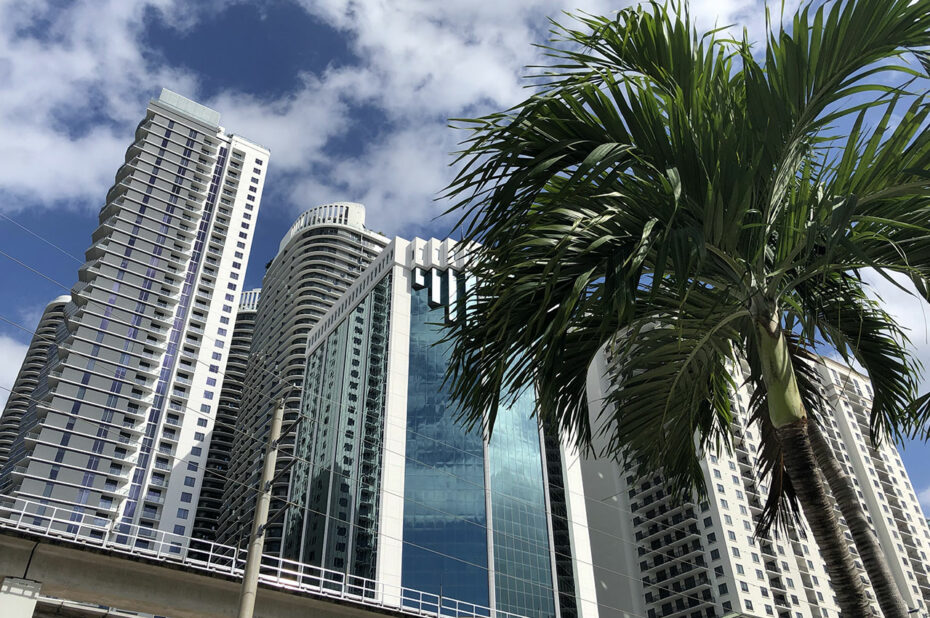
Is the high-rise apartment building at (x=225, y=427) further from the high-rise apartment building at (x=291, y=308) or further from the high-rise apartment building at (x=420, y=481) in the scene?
the high-rise apartment building at (x=420, y=481)

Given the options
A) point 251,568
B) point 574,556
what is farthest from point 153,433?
point 251,568

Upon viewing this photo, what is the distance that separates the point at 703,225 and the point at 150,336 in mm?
104120

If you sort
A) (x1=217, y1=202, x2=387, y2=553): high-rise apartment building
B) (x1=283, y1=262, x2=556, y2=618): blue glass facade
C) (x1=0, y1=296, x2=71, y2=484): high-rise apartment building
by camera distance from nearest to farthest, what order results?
(x1=283, y1=262, x2=556, y2=618): blue glass facade → (x1=217, y1=202, x2=387, y2=553): high-rise apartment building → (x1=0, y1=296, x2=71, y2=484): high-rise apartment building

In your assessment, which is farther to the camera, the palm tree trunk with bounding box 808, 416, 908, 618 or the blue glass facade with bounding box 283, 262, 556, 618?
the blue glass facade with bounding box 283, 262, 556, 618

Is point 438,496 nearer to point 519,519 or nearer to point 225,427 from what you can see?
point 519,519

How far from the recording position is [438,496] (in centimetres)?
7881

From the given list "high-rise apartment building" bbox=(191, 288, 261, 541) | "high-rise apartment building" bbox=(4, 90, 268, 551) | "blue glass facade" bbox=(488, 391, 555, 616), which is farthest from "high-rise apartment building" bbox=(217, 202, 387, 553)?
"blue glass facade" bbox=(488, 391, 555, 616)

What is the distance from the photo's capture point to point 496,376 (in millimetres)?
5094

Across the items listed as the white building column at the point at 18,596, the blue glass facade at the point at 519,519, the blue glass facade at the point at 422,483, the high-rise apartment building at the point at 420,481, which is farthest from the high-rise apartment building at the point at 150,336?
the white building column at the point at 18,596

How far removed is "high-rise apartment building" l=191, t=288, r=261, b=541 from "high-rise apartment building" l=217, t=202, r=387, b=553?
2.71 meters

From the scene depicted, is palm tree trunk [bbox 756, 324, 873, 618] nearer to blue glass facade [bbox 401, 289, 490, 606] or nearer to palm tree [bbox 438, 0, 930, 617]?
palm tree [bbox 438, 0, 930, 617]

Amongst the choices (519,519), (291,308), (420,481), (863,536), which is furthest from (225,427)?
(863,536)

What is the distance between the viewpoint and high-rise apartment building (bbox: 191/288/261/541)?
396 ft

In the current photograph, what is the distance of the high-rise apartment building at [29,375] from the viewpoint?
127 meters
